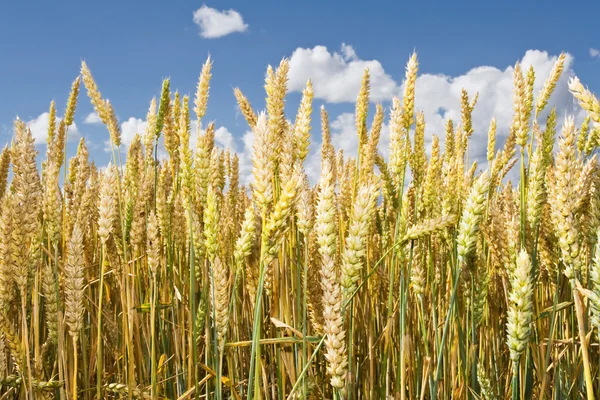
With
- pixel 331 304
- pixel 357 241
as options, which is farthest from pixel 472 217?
pixel 331 304

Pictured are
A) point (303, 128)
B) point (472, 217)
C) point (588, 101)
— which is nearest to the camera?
point (588, 101)

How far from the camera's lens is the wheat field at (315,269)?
1282 millimetres

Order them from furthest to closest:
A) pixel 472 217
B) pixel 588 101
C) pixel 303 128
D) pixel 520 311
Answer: pixel 303 128
pixel 472 217
pixel 520 311
pixel 588 101

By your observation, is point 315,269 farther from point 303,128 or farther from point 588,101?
point 588,101

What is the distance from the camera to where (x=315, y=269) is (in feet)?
6.01

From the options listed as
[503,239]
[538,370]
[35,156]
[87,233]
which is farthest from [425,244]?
[87,233]

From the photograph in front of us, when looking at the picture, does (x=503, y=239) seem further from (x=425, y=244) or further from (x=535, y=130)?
(x=535, y=130)

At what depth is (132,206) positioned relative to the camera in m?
2.03

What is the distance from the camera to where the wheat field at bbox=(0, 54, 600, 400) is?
128 centimetres

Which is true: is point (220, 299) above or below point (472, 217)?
below

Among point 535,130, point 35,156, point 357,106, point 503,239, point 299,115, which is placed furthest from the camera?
point 357,106

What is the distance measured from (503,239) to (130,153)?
Answer: 5.41 ft

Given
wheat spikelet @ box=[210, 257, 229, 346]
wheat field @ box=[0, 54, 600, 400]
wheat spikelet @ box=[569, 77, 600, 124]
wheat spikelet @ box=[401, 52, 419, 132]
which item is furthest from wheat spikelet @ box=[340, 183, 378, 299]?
wheat spikelet @ box=[401, 52, 419, 132]

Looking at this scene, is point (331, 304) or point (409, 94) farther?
point (409, 94)
